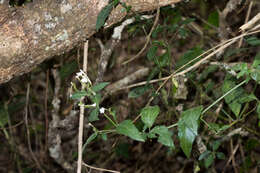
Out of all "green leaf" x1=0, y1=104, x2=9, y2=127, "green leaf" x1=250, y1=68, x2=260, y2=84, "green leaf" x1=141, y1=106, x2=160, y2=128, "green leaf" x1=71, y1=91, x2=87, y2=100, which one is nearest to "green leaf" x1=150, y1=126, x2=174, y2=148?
"green leaf" x1=141, y1=106, x2=160, y2=128

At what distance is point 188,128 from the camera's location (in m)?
1.00

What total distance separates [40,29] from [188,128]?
24.9 inches

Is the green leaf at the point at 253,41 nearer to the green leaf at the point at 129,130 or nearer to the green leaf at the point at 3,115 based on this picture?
the green leaf at the point at 129,130

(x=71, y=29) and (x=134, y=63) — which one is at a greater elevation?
(x=71, y=29)

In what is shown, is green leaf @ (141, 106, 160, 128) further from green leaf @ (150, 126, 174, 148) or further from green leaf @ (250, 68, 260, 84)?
green leaf @ (250, 68, 260, 84)

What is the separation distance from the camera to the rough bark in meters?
0.98

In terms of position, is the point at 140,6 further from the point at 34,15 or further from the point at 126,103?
the point at 126,103

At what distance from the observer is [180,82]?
1.59 metres

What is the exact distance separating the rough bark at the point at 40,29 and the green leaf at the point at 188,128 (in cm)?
48

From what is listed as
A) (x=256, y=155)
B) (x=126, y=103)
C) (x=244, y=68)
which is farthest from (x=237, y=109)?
(x=126, y=103)

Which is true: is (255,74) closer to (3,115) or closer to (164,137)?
(164,137)

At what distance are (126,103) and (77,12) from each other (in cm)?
109

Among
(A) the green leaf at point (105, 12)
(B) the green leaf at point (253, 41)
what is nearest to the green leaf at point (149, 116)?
(A) the green leaf at point (105, 12)

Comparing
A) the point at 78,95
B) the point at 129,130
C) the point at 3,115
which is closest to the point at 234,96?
the point at 129,130
